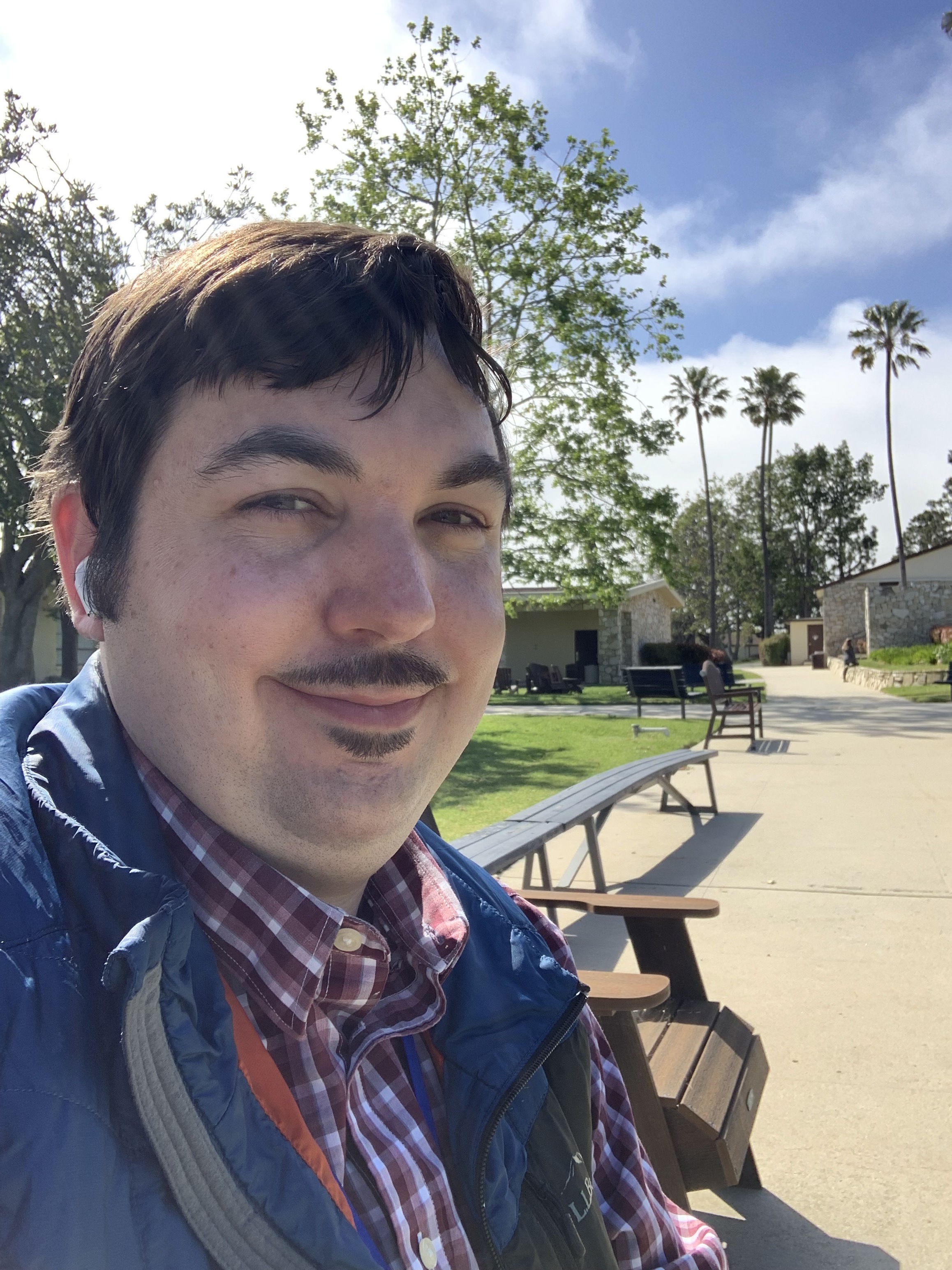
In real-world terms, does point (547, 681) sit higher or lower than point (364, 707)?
lower

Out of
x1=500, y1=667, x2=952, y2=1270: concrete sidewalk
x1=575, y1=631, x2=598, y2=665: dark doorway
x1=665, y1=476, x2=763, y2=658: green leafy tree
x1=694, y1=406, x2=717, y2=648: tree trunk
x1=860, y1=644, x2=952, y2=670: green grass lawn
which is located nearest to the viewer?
x1=500, y1=667, x2=952, y2=1270: concrete sidewalk

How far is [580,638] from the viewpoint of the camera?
3772cm

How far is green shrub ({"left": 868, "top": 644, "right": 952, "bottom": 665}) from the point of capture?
102ft

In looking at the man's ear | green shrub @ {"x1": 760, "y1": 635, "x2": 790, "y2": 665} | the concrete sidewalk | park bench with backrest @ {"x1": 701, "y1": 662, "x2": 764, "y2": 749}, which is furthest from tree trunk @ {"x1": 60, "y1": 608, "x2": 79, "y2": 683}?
green shrub @ {"x1": 760, "y1": 635, "x2": 790, "y2": 665}

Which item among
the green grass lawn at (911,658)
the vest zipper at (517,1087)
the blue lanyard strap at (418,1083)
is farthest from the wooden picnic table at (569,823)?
the green grass lawn at (911,658)

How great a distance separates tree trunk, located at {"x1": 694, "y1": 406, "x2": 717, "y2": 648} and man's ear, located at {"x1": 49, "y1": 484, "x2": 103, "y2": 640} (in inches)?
2092

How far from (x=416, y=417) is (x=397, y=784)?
493 mm

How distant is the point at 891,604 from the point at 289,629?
146 ft

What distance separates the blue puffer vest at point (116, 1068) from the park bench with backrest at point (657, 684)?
17.6m

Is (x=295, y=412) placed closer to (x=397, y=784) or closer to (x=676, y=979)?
(x=397, y=784)

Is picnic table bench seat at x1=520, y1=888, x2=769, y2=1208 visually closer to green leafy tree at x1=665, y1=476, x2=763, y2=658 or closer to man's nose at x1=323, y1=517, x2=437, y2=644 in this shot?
man's nose at x1=323, y1=517, x2=437, y2=644

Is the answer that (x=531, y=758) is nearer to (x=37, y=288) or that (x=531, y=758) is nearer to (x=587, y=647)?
(x=37, y=288)

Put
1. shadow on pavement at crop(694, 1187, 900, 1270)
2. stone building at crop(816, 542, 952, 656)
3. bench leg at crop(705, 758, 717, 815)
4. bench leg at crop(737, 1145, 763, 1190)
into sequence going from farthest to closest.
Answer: stone building at crop(816, 542, 952, 656), bench leg at crop(705, 758, 717, 815), bench leg at crop(737, 1145, 763, 1190), shadow on pavement at crop(694, 1187, 900, 1270)

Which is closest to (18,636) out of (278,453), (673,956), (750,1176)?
(673,956)
